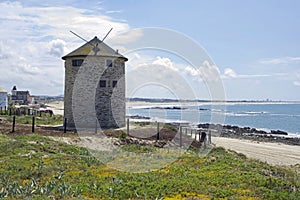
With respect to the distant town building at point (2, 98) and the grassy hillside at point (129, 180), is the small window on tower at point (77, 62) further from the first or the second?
the distant town building at point (2, 98)

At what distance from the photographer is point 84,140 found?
2370cm

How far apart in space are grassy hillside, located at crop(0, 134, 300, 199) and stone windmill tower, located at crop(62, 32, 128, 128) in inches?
479

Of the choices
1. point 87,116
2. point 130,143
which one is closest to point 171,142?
point 130,143

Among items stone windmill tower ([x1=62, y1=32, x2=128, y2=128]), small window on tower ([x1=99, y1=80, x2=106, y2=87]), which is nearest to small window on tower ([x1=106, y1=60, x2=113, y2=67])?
stone windmill tower ([x1=62, y1=32, x2=128, y2=128])

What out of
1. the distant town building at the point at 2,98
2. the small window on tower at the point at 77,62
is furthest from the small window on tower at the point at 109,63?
the distant town building at the point at 2,98

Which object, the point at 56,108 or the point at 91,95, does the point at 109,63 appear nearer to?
the point at 91,95

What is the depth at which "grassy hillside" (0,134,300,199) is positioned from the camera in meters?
11.0

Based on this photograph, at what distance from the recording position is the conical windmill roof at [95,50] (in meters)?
30.8

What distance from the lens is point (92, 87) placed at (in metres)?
30.6

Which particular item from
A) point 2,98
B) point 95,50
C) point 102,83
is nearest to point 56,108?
point 2,98

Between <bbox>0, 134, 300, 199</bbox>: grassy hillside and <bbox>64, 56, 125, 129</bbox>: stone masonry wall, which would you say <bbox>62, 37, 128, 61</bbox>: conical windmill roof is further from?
<bbox>0, 134, 300, 199</bbox>: grassy hillside

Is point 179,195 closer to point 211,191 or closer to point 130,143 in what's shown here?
point 211,191

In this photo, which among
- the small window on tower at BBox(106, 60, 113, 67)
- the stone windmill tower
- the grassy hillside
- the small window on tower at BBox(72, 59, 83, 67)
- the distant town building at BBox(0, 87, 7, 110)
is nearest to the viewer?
the grassy hillside

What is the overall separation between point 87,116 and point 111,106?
2.14 metres
